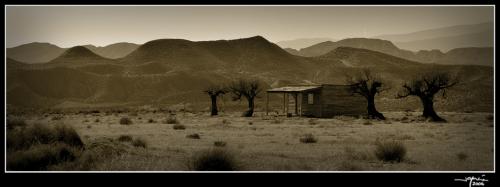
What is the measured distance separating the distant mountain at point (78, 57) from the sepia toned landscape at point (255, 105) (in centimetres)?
37

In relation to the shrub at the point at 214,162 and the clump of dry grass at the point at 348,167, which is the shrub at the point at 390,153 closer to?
the clump of dry grass at the point at 348,167

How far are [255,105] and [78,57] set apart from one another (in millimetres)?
47544

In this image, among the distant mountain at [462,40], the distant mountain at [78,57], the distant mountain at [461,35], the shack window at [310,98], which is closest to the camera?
the distant mountain at [461,35]

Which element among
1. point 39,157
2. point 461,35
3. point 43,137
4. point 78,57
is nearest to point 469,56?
point 461,35

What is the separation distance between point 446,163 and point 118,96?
6270 cm

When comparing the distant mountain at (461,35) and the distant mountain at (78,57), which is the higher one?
the distant mountain at (78,57)

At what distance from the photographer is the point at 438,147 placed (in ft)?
49.0

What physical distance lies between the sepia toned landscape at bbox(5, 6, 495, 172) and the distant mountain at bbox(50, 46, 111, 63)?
37 cm

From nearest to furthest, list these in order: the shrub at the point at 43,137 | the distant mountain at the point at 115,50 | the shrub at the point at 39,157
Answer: the shrub at the point at 39,157, the shrub at the point at 43,137, the distant mountain at the point at 115,50

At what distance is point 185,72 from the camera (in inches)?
3209

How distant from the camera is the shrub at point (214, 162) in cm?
998

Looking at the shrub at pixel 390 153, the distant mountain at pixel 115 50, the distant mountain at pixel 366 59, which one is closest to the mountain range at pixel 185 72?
the distant mountain at pixel 366 59

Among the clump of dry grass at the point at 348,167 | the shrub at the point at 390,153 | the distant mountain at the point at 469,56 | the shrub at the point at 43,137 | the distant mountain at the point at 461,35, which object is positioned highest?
the distant mountain at the point at 469,56
